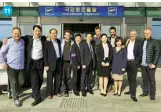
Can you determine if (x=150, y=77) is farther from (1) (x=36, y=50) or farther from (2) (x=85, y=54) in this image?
(1) (x=36, y=50)

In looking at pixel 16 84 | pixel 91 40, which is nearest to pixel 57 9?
pixel 91 40

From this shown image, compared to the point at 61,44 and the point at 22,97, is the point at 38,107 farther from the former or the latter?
the point at 61,44

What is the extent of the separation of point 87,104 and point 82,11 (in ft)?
33.7

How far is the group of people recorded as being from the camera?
808 centimetres

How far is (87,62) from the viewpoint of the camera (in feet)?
30.1

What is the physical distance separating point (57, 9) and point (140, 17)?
4.50m

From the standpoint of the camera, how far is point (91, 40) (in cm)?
955

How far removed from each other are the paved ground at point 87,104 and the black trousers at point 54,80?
272 mm

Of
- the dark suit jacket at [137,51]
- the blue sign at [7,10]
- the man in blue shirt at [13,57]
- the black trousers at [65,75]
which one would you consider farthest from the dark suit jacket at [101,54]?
the blue sign at [7,10]

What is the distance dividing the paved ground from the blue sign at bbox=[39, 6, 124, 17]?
9.04m

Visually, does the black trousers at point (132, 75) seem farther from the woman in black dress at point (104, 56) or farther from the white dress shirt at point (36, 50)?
the white dress shirt at point (36, 50)

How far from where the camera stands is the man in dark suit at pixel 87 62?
914 centimetres

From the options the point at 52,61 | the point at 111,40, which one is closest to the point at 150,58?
the point at 111,40

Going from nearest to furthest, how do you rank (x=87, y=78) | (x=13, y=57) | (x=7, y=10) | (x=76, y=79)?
(x=13, y=57) < (x=76, y=79) < (x=87, y=78) < (x=7, y=10)
